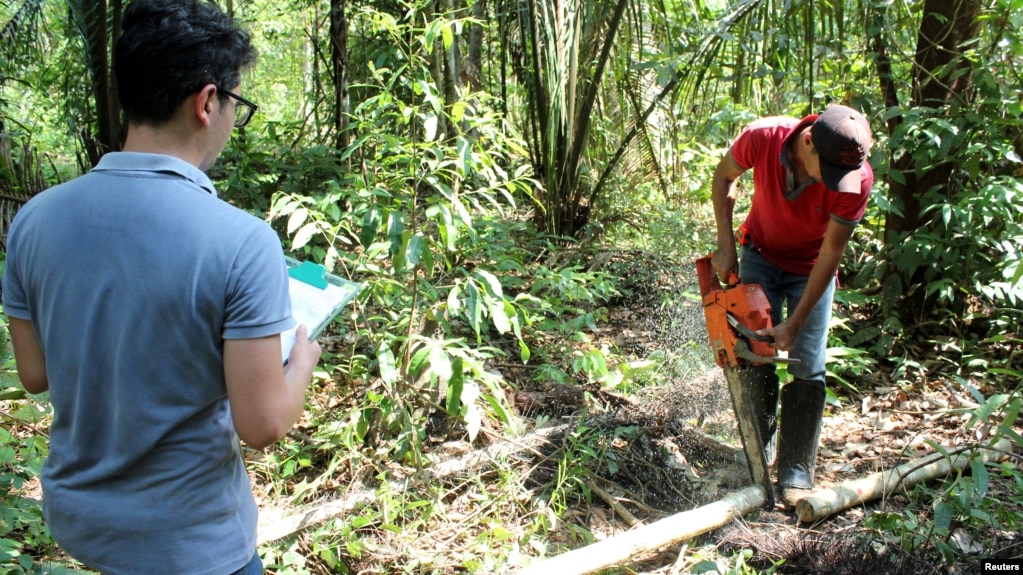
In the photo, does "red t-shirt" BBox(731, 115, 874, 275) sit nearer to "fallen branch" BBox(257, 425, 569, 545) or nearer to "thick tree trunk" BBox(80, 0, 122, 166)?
"fallen branch" BBox(257, 425, 569, 545)

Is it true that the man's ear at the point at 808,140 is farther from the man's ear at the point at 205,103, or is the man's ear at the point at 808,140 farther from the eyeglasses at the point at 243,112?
the man's ear at the point at 205,103

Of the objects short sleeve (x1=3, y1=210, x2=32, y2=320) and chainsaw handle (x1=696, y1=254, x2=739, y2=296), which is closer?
short sleeve (x1=3, y1=210, x2=32, y2=320)

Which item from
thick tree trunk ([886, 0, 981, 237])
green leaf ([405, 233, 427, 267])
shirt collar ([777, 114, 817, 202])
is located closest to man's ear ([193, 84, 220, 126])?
green leaf ([405, 233, 427, 267])

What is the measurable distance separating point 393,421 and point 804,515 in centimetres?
171

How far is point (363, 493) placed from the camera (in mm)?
2957

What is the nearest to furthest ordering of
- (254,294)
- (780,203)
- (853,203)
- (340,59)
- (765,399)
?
1. (254,294)
2. (853,203)
3. (780,203)
4. (765,399)
5. (340,59)

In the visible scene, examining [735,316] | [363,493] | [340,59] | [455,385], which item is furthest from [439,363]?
[340,59]

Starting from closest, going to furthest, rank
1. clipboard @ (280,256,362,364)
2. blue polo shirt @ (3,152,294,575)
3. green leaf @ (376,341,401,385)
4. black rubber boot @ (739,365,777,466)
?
blue polo shirt @ (3,152,294,575) < clipboard @ (280,256,362,364) < green leaf @ (376,341,401,385) < black rubber boot @ (739,365,777,466)

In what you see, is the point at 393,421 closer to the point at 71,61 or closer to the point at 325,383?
the point at 325,383

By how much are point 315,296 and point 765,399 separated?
2.54 metres

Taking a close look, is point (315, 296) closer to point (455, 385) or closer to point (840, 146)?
point (455, 385)

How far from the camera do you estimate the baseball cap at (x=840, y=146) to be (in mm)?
2562

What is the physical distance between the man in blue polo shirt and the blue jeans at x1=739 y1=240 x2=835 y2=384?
240 centimetres

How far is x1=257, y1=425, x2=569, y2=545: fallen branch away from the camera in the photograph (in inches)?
107
